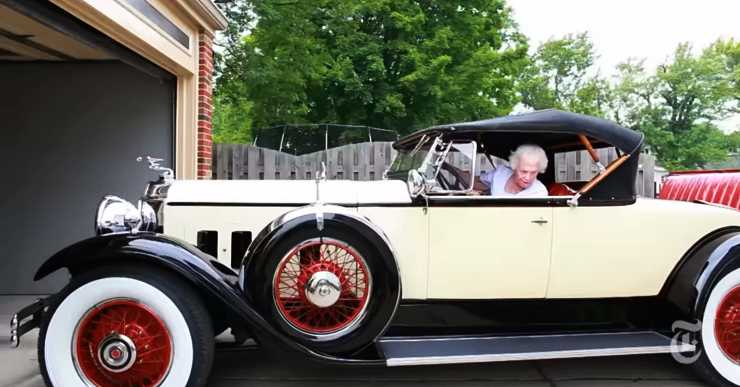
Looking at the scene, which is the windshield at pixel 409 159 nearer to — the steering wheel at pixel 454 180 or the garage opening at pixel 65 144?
the steering wheel at pixel 454 180

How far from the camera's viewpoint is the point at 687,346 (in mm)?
3244

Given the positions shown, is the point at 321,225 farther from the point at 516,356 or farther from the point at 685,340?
the point at 685,340

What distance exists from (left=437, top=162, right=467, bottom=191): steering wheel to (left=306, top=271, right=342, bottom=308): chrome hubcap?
42.0 inches

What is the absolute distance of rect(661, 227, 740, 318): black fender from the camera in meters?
3.30

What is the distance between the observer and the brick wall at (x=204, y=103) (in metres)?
6.07

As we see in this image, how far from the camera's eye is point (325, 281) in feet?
9.89

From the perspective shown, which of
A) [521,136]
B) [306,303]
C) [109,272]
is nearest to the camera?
[109,272]

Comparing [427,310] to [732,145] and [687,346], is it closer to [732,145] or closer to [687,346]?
[687,346]

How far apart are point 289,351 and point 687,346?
7.69 feet

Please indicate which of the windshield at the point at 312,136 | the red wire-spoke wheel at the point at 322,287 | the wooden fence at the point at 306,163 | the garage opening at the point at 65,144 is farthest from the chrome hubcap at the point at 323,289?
the windshield at the point at 312,136

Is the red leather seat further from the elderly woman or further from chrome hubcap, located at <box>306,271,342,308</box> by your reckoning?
chrome hubcap, located at <box>306,271,342,308</box>

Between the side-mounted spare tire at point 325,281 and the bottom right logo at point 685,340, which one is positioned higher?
the side-mounted spare tire at point 325,281

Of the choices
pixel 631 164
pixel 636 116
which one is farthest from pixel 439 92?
pixel 636 116

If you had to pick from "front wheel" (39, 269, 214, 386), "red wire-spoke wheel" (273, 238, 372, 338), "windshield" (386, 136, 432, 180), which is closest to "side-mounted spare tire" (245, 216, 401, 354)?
"red wire-spoke wheel" (273, 238, 372, 338)
